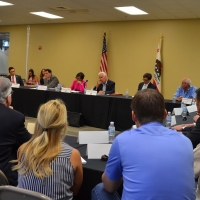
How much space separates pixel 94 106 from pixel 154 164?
552cm

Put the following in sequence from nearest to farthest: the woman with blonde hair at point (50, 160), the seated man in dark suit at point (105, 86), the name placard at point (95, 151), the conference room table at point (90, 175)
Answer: the woman with blonde hair at point (50, 160) < the conference room table at point (90, 175) < the name placard at point (95, 151) < the seated man in dark suit at point (105, 86)

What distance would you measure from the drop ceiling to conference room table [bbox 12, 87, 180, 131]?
2.11 metres

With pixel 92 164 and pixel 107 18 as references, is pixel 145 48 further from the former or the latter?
pixel 92 164

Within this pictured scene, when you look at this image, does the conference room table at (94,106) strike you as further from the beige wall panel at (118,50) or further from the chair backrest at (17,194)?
the chair backrest at (17,194)

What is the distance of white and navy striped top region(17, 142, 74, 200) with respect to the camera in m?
1.67

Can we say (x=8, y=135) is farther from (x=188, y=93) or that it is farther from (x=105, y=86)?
(x=105, y=86)

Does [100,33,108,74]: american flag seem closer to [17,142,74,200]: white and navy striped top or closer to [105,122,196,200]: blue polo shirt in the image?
[17,142,74,200]: white and navy striped top

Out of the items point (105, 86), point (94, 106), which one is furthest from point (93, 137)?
point (105, 86)

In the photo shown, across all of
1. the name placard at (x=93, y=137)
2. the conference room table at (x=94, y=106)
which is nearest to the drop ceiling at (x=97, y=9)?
the conference room table at (x=94, y=106)

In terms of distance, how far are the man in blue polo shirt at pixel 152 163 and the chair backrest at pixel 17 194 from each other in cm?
36

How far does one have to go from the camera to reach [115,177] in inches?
60.6

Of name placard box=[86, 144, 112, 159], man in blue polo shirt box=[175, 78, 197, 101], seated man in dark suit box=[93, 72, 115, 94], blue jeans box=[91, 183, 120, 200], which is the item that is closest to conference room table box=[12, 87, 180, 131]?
man in blue polo shirt box=[175, 78, 197, 101]

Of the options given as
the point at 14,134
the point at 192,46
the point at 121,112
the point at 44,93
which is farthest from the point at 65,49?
the point at 14,134

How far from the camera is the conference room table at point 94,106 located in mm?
6512
